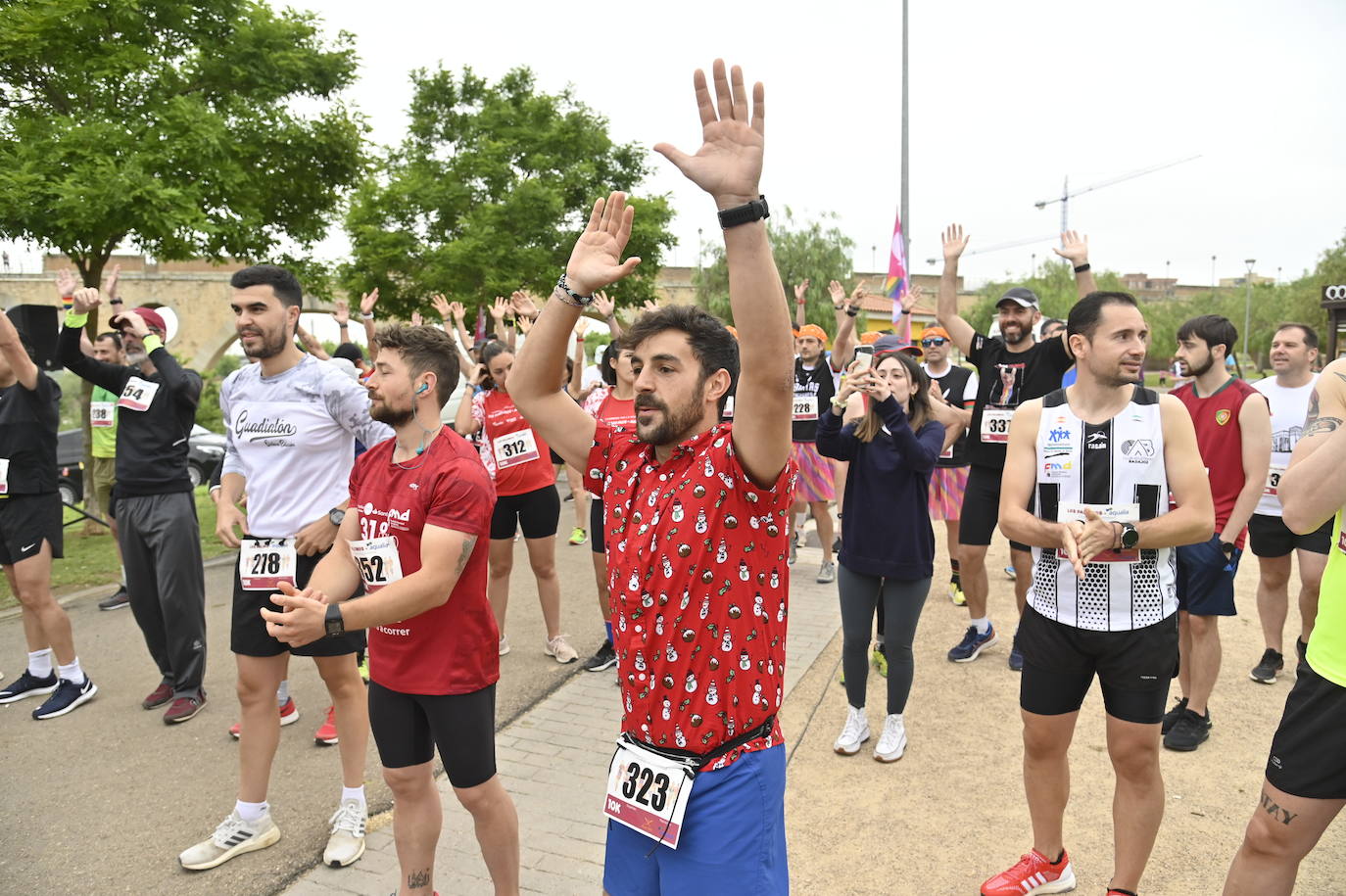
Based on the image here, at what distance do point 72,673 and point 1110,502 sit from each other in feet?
18.9

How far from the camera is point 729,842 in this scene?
2016 millimetres

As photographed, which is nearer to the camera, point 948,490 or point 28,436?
point 28,436

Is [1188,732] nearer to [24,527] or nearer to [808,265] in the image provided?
[24,527]

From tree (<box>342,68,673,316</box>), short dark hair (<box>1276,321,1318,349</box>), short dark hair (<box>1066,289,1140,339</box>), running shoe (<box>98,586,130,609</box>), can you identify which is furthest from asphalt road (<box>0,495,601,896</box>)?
tree (<box>342,68,673,316</box>)

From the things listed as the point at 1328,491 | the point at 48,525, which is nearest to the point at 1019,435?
the point at 1328,491

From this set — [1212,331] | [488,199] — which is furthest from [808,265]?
[1212,331]

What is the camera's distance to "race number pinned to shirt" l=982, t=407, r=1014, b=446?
5.64 m

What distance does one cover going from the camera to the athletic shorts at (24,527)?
5105 mm

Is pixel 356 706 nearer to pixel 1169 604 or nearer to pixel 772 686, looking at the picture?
pixel 772 686

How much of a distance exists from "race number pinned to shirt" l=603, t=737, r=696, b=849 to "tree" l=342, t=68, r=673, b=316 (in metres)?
15.9

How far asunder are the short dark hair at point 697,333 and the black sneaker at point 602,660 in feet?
13.0

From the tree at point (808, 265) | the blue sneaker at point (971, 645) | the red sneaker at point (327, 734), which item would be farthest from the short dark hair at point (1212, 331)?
the tree at point (808, 265)

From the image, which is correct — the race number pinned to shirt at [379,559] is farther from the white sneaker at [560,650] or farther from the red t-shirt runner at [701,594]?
the white sneaker at [560,650]

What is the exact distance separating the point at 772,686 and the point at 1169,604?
1.76 metres
